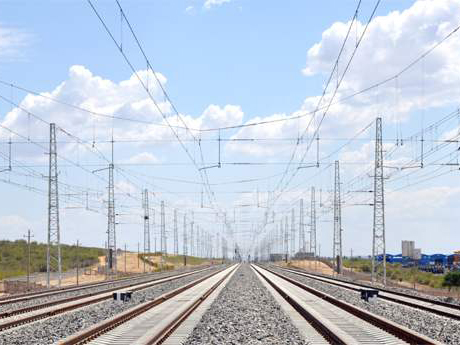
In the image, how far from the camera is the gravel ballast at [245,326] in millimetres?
20859

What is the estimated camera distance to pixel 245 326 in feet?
81.6

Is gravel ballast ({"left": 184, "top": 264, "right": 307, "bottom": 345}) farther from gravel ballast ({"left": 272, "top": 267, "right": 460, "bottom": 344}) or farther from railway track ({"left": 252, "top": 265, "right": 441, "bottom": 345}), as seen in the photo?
gravel ballast ({"left": 272, "top": 267, "right": 460, "bottom": 344})

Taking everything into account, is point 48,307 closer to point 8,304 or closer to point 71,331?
point 8,304

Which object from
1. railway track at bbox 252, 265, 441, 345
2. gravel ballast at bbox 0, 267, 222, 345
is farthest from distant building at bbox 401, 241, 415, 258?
gravel ballast at bbox 0, 267, 222, 345

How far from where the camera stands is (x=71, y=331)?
23.7 meters

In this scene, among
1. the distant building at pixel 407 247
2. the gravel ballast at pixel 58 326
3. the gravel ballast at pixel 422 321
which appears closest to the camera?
the gravel ballast at pixel 58 326

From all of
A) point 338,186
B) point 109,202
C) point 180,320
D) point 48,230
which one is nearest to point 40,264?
point 109,202

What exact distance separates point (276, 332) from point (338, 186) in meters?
58.5

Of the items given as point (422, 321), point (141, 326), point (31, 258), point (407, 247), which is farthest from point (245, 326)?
point (407, 247)

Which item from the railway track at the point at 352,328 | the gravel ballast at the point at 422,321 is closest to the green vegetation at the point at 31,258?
the gravel ballast at the point at 422,321

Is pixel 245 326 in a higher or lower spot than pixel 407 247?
higher

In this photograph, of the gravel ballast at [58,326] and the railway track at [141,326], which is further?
the gravel ballast at [58,326]

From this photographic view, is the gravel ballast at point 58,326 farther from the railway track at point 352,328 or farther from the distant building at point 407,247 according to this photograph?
the distant building at point 407,247

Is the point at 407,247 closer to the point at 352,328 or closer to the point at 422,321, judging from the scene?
the point at 422,321
